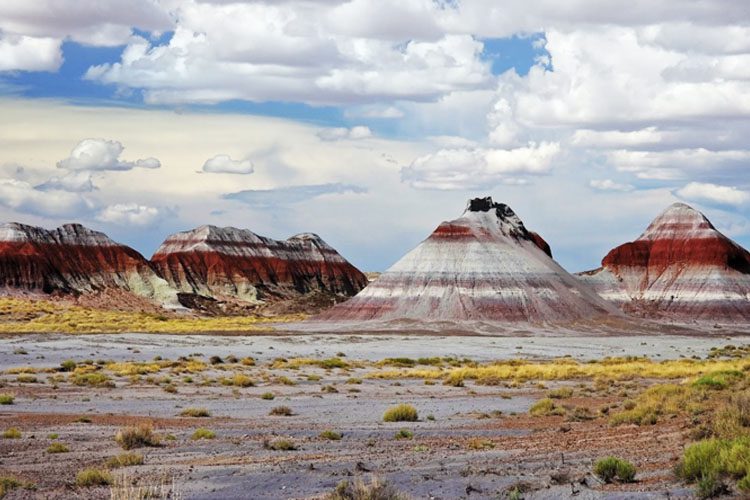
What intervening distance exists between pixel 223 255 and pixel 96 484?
151 meters

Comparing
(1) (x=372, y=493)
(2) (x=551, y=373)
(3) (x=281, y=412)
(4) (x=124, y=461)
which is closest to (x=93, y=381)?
(3) (x=281, y=412)

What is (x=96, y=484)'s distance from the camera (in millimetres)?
15219

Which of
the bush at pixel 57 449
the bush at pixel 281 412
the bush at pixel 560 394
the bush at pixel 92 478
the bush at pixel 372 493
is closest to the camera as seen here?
the bush at pixel 372 493

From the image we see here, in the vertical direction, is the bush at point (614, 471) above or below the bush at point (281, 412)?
above

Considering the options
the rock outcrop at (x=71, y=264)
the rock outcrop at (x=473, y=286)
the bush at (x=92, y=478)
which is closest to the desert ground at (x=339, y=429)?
the bush at (x=92, y=478)

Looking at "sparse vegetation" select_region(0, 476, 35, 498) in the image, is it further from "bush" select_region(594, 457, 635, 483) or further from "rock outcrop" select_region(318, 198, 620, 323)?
"rock outcrop" select_region(318, 198, 620, 323)

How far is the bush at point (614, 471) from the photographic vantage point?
48.0ft

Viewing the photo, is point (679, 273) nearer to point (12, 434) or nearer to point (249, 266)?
point (249, 266)

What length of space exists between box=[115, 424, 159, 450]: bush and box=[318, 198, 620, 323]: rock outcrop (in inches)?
3666

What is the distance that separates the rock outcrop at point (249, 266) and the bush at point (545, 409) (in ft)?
425

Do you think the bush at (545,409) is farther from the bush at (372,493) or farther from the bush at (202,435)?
the bush at (372,493)

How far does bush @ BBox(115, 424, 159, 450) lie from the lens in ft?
65.2

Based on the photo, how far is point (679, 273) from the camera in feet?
451

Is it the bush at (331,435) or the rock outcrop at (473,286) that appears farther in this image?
the rock outcrop at (473,286)
